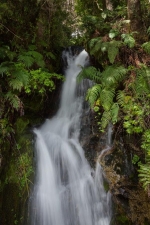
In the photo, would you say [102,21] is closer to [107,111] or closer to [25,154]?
[107,111]

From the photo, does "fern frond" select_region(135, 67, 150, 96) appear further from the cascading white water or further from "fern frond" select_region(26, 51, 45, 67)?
"fern frond" select_region(26, 51, 45, 67)

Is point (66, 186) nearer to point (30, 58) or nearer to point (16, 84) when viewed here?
point (16, 84)

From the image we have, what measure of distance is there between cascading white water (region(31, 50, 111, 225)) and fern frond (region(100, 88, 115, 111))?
1186 millimetres

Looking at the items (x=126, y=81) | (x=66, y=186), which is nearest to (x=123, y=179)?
(x=66, y=186)

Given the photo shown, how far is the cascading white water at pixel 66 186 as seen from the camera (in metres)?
3.50

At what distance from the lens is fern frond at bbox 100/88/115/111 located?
3.86m

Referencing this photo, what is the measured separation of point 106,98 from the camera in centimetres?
394

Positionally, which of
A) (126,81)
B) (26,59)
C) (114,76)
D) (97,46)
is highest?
(97,46)

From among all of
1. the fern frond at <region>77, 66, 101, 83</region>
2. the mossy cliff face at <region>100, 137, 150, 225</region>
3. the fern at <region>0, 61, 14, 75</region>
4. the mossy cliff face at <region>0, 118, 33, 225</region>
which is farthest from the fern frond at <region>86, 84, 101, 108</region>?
the fern at <region>0, 61, 14, 75</region>

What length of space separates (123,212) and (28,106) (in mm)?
3299

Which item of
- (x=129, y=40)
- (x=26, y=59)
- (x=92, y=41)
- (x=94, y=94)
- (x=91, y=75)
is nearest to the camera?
(x=94, y=94)

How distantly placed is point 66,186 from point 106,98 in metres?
1.96

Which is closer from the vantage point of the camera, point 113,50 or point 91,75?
point 113,50

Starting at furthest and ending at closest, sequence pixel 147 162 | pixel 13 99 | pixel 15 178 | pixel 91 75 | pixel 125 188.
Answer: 1. pixel 91 75
2. pixel 13 99
3. pixel 15 178
4. pixel 125 188
5. pixel 147 162
